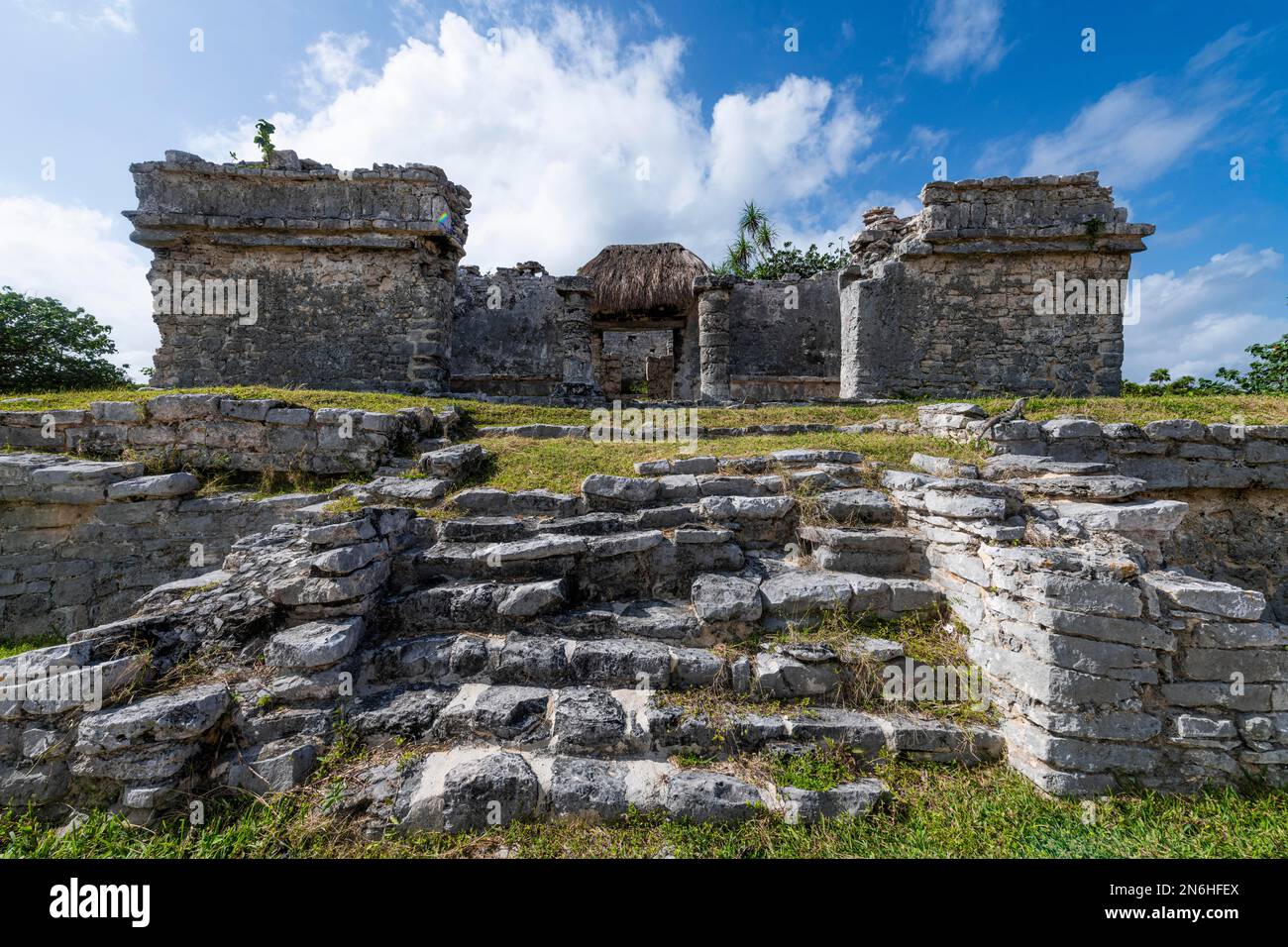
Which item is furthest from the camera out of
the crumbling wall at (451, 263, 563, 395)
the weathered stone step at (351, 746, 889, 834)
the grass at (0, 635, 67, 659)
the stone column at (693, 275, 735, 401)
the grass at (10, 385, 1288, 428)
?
the crumbling wall at (451, 263, 563, 395)

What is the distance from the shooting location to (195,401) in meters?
6.02

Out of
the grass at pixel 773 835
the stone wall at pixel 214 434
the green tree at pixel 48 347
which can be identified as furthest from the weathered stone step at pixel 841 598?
the green tree at pixel 48 347

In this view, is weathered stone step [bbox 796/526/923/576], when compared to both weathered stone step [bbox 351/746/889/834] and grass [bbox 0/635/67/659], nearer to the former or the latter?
weathered stone step [bbox 351/746/889/834]

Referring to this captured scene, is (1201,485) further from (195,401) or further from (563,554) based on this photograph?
(195,401)

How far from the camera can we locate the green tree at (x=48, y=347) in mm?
12125

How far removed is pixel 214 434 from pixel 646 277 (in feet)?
38.1

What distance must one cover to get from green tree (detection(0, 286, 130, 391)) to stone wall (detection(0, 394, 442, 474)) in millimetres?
7893

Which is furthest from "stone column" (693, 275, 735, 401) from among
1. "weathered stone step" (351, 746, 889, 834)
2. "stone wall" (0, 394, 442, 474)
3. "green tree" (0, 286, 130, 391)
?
"green tree" (0, 286, 130, 391)

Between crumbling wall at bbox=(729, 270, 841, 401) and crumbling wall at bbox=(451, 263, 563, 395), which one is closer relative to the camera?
crumbling wall at bbox=(451, 263, 563, 395)

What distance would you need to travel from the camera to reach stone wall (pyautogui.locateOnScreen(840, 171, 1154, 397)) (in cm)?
1050

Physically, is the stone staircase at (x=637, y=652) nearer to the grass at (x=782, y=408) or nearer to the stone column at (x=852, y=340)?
the grass at (x=782, y=408)

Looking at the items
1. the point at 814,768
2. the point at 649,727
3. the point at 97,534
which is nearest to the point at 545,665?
the point at 649,727

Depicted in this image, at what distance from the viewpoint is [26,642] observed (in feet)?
17.3
